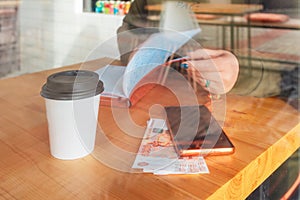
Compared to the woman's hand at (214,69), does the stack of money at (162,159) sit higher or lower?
lower

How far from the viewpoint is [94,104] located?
1.90 ft

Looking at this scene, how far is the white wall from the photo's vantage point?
2.48 meters

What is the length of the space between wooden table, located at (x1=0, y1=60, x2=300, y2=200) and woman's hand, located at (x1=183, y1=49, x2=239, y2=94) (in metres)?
0.07

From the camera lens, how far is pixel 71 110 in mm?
538

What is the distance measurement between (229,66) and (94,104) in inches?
17.0

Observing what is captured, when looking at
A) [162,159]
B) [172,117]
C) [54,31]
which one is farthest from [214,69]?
[54,31]

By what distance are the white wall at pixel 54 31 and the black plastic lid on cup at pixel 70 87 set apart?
185 cm

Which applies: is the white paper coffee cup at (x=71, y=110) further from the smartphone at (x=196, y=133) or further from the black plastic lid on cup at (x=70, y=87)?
the smartphone at (x=196, y=133)

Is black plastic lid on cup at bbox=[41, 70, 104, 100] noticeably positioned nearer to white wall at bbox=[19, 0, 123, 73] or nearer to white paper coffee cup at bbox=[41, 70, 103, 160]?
white paper coffee cup at bbox=[41, 70, 103, 160]

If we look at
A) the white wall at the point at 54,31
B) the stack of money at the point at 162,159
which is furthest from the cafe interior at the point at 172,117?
the white wall at the point at 54,31

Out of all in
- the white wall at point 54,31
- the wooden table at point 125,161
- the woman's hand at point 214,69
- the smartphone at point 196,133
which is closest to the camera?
the wooden table at point 125,161

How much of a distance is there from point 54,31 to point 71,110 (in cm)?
244

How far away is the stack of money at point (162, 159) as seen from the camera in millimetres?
522

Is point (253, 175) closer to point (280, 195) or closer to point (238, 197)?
point (238, 197)
